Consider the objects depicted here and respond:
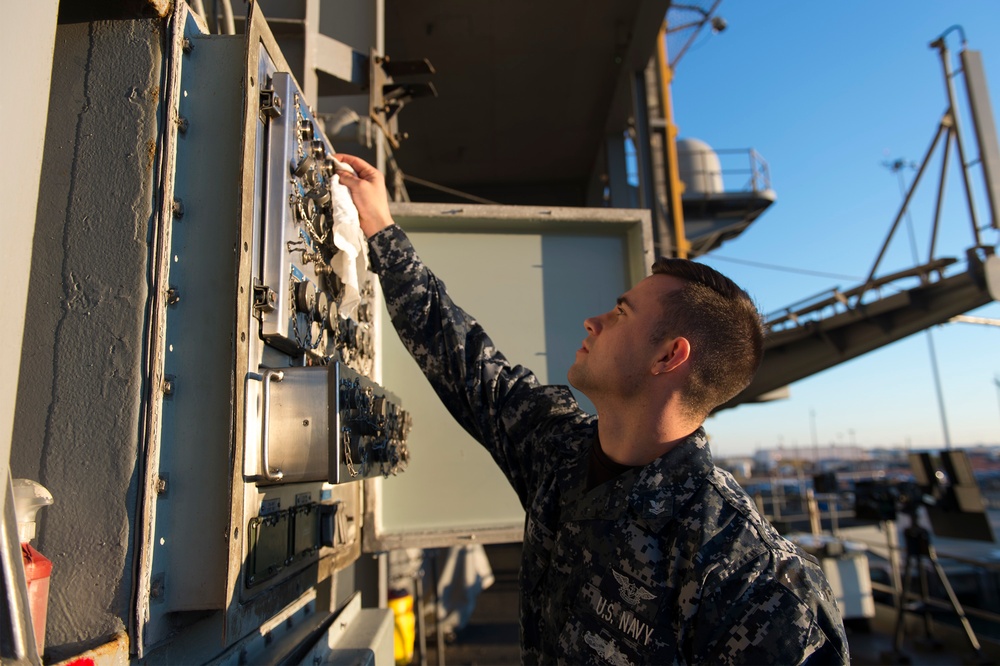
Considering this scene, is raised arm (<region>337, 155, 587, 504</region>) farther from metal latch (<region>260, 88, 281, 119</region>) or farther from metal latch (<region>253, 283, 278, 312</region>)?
metal latch (<region>253, 283, 278, 312</region>)

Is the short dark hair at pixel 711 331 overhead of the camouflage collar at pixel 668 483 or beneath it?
overhead

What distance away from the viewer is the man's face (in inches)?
68.4

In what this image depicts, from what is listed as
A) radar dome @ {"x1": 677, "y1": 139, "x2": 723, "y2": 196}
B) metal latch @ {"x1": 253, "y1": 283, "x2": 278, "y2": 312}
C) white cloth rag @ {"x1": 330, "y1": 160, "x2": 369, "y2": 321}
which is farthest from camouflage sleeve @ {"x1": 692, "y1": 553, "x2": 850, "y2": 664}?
radar dome @ {"x1": 677, "y1": 139, "x2": 723, "y2": 196}

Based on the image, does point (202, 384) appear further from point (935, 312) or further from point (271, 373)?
point (935, 312)

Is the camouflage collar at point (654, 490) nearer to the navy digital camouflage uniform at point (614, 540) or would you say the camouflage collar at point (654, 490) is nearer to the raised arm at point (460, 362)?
the navy digital camouflage uniform at point (614, 540)

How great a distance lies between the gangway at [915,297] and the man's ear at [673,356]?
379cm

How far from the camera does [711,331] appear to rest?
1.71 m

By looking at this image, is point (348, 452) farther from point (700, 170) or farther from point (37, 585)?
point (700, 170)

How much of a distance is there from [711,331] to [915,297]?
654 cm

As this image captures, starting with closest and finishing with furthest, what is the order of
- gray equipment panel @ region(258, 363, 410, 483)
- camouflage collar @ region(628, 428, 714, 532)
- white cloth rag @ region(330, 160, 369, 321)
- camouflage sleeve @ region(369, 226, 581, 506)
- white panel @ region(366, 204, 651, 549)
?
gray equipment panel @ region(258, 363, 410, 483)
camouflage collar @ region(628, 428, 714, 532)
white cloth rag @ region(330, 160, 369, 321)
camouflage sleeve @ region(369, 226, 581, 506)
white panel @ region(366, 204, 651, 549)

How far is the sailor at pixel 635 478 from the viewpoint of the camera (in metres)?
1.38

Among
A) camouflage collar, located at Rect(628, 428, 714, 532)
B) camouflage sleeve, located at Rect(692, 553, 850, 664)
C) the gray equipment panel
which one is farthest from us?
camouflage collar, located at Rect(628, 428, 714, 532)

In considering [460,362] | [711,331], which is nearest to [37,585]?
[460,362]

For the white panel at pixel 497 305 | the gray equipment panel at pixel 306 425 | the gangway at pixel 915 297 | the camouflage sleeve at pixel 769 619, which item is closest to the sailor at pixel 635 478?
the camouflage sleeve at pixel 769 619
